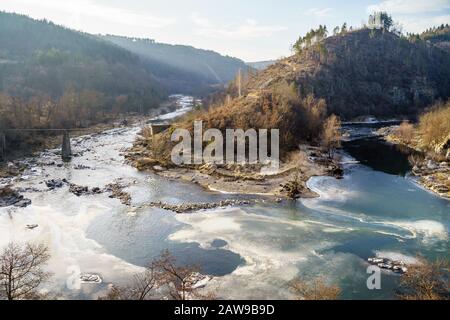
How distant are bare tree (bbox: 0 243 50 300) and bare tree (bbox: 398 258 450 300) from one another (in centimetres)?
2139

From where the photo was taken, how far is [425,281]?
24312 millimetres

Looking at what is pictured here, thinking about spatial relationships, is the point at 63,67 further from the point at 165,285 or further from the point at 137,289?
A: the point at 165,285

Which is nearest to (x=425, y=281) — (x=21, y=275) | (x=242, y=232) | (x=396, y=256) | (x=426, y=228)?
(x=396, y=256)

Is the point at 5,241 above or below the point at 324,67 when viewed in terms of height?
below

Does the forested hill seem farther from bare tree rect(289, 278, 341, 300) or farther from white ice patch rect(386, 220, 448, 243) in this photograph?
bare tree rect(289, 278, 341, 300)

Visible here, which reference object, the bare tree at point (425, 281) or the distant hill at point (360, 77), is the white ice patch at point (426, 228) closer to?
the bare tree at point (425, 281)

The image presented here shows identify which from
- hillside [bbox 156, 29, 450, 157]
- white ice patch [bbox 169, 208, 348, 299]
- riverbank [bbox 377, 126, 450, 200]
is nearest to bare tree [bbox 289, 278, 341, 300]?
white ice patch [bbox 169, 208, 348, 299]

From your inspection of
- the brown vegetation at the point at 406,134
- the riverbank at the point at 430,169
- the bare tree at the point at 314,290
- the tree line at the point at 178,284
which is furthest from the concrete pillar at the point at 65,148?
the brown vegetation at the point at 406,134

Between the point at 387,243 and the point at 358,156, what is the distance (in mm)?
37796

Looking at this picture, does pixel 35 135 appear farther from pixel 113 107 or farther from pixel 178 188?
pixel 113 107

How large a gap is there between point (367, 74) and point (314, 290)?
127201 millimetres

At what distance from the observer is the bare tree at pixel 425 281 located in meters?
23.1

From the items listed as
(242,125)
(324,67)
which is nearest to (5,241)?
(242,125)

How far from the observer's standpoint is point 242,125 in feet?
228
